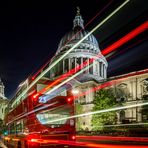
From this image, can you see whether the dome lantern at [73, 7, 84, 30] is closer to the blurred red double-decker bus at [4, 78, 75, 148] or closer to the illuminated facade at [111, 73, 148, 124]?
the illuminated facade at [111, 73, 148, 124]

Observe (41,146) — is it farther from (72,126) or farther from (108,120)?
(108,120)

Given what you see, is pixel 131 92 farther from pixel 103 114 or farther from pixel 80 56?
pixel 103 114

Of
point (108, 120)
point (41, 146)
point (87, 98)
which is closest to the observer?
point (41, 146)

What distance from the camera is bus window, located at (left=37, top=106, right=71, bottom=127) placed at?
572 inches

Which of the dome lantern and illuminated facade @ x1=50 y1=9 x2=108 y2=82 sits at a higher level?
the dome lantern

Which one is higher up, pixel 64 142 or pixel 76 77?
pixel 76 77

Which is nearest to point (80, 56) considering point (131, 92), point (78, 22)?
point (78, 22)

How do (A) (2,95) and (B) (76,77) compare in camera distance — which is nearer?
(B) (76,77)

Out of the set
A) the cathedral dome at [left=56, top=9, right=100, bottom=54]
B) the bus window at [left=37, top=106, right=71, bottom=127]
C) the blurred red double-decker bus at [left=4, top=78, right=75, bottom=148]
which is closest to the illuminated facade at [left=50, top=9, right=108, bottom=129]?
the cathedral dome at [left=56, top=9, right=100, bottom=54]

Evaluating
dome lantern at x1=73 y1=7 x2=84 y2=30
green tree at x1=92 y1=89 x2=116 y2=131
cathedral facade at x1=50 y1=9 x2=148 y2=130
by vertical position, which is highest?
dome lantern at x1=73 y1=7 x2=84 y2=30

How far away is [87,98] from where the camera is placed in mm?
89438

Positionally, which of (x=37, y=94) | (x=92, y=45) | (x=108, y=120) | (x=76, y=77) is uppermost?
(x=92, y=45)

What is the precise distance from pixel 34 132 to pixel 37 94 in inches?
61.6

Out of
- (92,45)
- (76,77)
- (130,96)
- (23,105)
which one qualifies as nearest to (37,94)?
(23,105)
